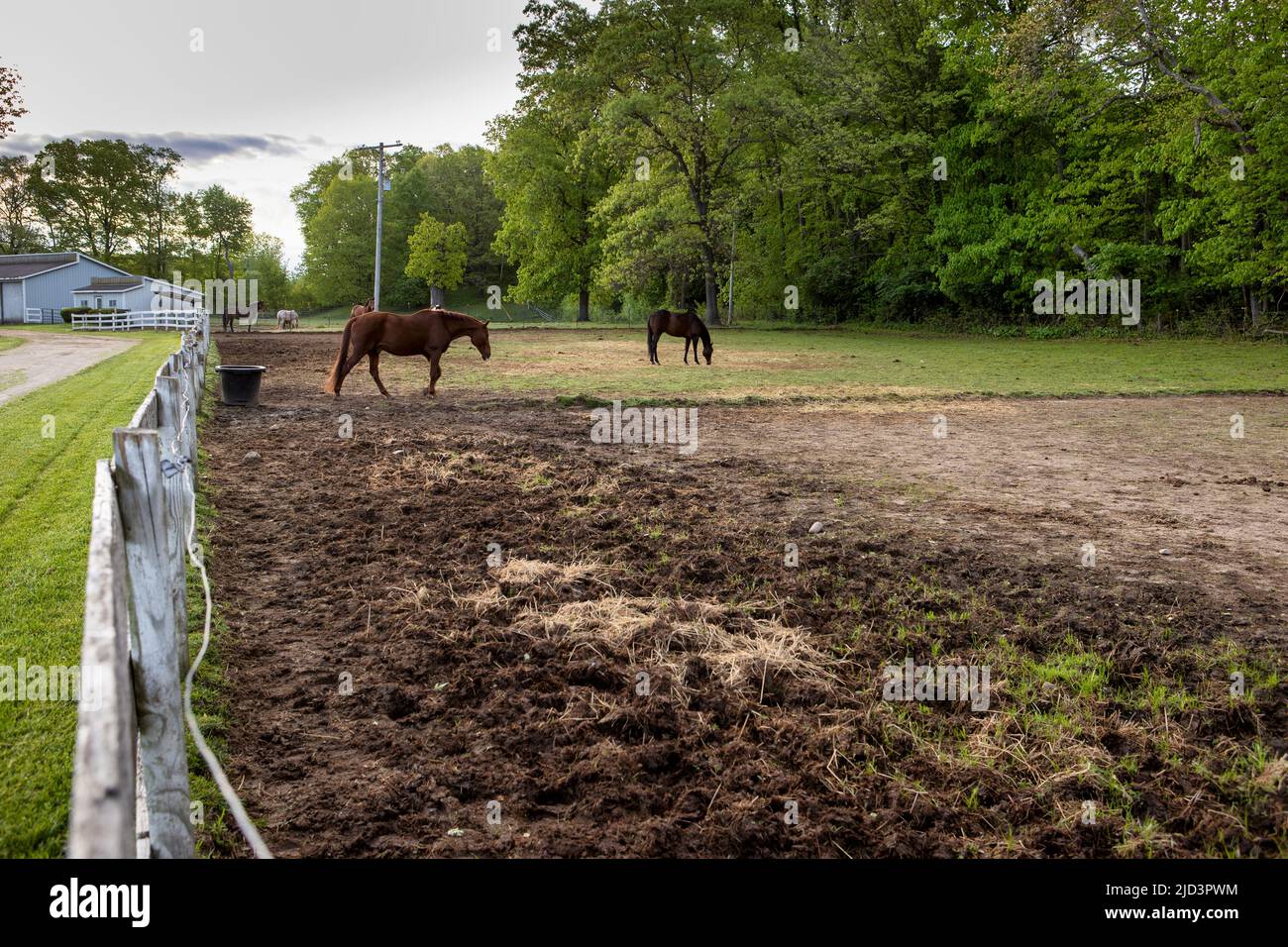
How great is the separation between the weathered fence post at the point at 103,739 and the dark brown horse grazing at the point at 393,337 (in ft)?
40.8

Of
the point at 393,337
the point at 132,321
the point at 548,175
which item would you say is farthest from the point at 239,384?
the point at 548,175

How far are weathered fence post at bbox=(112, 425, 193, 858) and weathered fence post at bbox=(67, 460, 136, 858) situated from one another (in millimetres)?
471

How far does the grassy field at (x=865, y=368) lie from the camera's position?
15789mm

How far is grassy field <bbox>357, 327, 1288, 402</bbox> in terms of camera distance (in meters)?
15.8

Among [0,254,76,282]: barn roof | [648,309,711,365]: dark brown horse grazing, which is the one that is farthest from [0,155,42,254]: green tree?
[648,309,711,365]: dark brown horse grazing

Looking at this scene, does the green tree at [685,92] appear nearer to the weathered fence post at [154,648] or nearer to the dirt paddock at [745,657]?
the dirt paddock at [745,657]

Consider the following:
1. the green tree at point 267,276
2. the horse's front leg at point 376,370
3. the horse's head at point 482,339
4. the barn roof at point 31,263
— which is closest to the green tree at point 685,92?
the horse's head at point 482,339

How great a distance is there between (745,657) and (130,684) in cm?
258

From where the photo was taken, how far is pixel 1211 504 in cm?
717

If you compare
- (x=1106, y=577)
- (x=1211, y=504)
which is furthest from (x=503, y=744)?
(x=1211, y=504)

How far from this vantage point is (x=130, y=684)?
2.08 metres

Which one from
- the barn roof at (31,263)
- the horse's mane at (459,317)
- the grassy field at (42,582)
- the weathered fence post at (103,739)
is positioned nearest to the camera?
the weathered fence post at (103,739)

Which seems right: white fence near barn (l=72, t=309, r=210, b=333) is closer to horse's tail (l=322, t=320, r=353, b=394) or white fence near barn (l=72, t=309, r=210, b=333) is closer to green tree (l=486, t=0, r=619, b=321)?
green tree (l=486, t=0, r=619, b=321)

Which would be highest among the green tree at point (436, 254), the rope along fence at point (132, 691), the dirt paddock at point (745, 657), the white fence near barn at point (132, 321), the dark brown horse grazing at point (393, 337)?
the green tree at point (436, 254)
